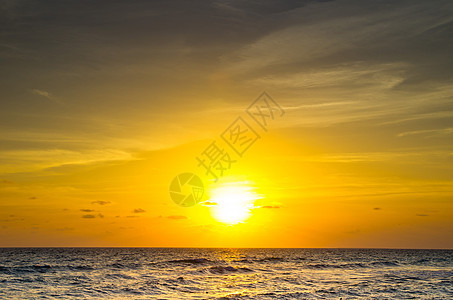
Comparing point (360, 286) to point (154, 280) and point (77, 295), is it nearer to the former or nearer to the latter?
point (154, 280)

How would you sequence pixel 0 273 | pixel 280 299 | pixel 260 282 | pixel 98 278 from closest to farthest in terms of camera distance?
1. pixel 280 299
2. pixel 260 282
3. pixel 98 278
4. pixel 0 273

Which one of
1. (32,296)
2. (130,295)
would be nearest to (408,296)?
(130,295)

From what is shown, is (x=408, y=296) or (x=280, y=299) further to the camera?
(x=408, y=296)

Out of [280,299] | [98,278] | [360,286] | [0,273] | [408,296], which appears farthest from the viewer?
[0,273]

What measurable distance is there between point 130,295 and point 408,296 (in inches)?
988

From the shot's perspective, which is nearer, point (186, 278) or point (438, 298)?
point (438, 298)

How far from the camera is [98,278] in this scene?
51.0 m

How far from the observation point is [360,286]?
4269 cm

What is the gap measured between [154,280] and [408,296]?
92.5ft

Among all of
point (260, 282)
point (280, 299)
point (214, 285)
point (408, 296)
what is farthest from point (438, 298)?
point (214, 285)

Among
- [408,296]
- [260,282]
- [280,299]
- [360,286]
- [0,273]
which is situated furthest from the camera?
[0,273]

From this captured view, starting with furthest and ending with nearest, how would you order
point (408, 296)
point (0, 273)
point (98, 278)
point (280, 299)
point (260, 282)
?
point (0, 273)
point (98, 278)
point (260, 282)
point (408, 296)
point (280, 299)

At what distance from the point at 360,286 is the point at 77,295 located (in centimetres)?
2826

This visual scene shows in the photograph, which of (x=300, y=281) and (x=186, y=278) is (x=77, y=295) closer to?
(x=186, y=278)
